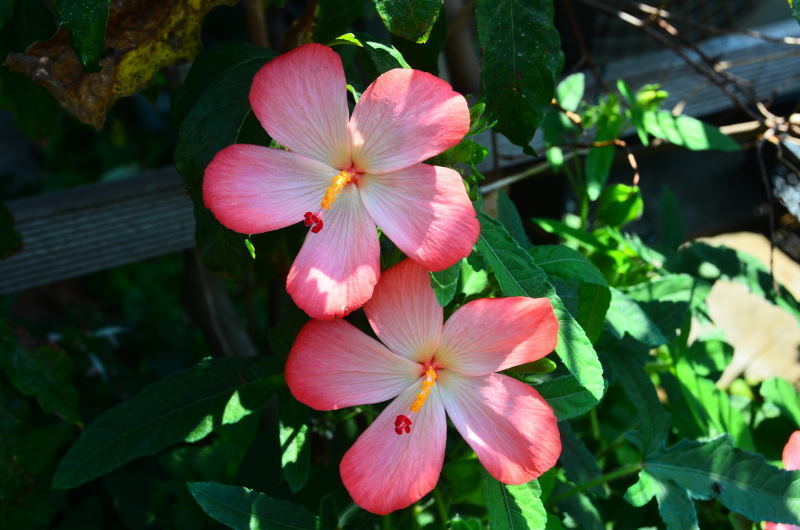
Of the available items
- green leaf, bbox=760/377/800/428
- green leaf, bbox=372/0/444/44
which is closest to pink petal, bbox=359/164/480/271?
green leaf, bbox=372/0/444/44

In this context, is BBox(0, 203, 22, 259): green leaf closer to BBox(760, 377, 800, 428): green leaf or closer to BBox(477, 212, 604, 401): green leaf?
BBox(477, 212, 604, 401): green leaf

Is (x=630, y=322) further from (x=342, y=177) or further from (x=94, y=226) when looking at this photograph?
(x=94, y=226)

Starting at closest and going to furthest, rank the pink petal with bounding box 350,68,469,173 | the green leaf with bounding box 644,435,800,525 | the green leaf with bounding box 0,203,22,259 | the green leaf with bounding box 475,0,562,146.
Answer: the pink petal with bounding box 350,68,469,173 → the green leaf with bounding box 475,0,562,146 → the green leaf with bounding box 644,435,800,525 → the green leaf with bounding box 0,203,22,259

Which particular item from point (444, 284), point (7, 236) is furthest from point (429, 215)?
point (7, 236)

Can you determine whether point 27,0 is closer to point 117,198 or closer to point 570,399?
point 117,198

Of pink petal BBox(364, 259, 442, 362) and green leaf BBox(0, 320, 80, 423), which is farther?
green leaf BBox(0, 320, 80, 423)

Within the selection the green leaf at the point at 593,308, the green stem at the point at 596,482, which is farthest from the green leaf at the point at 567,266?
the green stem at the point at 596,482

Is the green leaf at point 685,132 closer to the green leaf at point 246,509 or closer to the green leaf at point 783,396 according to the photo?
the green leaf at point 783,396
